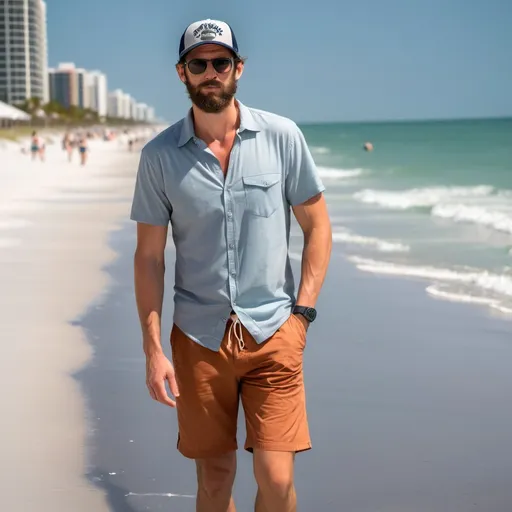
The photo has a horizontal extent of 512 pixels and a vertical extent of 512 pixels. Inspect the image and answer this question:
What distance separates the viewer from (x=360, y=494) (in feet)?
13.2

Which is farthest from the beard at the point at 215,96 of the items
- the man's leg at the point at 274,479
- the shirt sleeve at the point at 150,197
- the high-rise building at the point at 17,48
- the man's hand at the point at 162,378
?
the high-rise building at the point at 17,48

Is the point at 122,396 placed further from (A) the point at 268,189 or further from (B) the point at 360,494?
(A) the point at 268,189

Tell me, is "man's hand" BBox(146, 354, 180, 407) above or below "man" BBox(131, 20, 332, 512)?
below

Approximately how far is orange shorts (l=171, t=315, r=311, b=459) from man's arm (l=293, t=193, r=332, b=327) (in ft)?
0.39

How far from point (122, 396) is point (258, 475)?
2614 millimetres

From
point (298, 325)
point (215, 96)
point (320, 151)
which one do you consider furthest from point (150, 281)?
point (320, 151)

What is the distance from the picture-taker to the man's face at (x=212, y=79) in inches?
113

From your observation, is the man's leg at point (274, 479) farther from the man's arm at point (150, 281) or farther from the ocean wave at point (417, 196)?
the ocean wave at point (417, 196)

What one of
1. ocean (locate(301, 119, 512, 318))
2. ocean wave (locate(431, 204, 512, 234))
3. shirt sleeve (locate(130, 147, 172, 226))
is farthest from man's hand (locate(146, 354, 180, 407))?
ocean wave (locate(431, 204, 512, 234))

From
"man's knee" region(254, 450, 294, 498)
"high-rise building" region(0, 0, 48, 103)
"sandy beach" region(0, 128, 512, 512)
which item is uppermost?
"high-rise building" region(0, 0, 48, 103)

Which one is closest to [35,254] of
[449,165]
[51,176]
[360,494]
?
[360,494]

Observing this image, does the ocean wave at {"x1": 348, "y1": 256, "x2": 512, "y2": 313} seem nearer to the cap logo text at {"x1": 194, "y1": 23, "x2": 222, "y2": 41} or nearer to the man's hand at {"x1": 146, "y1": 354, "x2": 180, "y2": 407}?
the man's hand at {"x1": 146, "y1": 354, "x2": 180, "y2": 407}

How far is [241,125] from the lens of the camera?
2873 mm

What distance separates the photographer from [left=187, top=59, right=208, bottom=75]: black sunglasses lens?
2.87 metres
